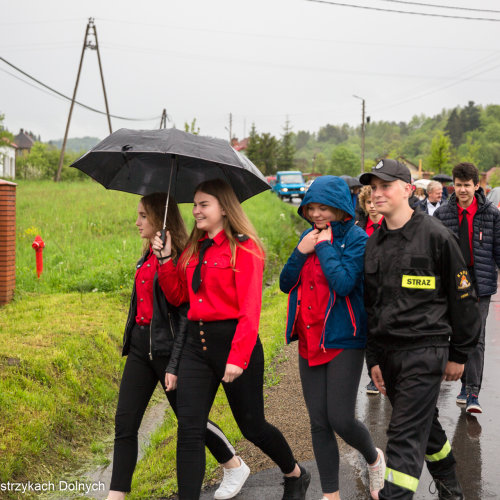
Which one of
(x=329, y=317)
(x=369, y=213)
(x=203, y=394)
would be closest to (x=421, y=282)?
(x=329, y=317)

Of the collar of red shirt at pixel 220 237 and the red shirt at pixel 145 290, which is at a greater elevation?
the collar of red shirt at pixel 220 237

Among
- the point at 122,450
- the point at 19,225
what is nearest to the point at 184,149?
the point at 122,450

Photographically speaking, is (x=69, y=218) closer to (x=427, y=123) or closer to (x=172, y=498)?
(x=172, y=498)

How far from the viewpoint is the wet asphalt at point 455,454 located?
418 centimetres

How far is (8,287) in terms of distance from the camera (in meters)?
9.02

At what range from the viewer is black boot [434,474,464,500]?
3.85m

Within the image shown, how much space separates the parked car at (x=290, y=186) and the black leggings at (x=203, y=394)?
43672mm

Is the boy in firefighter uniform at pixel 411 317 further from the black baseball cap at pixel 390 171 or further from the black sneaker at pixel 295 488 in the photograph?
the black sneaker at pixel 295 488

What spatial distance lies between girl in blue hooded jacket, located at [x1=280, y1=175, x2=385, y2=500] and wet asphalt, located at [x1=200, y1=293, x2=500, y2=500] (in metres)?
0.51

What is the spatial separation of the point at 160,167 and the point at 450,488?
2.67 m

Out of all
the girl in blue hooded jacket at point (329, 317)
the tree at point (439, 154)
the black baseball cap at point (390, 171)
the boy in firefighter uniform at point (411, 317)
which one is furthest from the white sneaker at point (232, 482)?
the tree at point (439, 154)

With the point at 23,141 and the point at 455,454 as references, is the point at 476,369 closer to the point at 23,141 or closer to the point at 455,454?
the point at 455,454

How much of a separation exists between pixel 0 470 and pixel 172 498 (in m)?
1.27

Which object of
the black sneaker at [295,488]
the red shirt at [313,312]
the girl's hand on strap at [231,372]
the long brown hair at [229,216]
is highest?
the long brown hair at [229,216]
